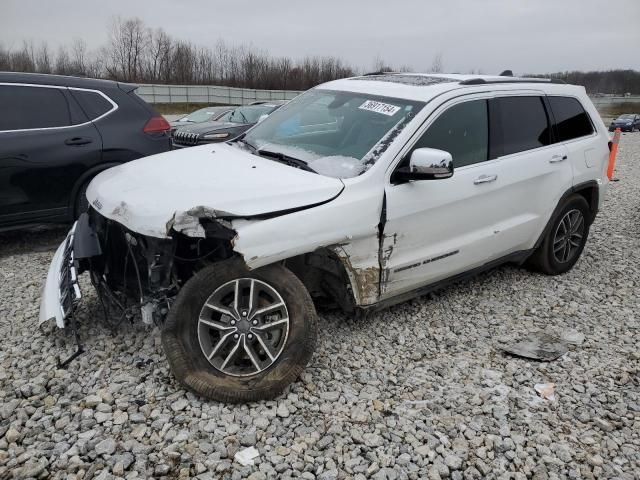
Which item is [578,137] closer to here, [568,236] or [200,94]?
[568,236]

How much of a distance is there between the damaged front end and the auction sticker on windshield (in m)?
1.54

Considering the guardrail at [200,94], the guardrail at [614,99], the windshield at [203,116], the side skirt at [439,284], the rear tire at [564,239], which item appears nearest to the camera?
the side skirt at [439,284]

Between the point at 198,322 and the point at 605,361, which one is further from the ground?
the point at 198,322

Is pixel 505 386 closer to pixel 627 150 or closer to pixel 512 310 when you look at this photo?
pixel 512 310

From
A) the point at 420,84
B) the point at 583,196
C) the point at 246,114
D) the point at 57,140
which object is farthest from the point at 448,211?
the point at 246,114

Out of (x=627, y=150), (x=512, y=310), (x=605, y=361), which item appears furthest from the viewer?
(x=627, y=150)

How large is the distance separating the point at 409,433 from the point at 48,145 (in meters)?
4.51

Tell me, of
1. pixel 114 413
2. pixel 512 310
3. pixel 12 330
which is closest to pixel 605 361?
pixel 512 310

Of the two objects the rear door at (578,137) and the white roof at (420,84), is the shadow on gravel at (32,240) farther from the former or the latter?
the rear door at (578,137)

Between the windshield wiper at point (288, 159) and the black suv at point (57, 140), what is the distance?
2486mm

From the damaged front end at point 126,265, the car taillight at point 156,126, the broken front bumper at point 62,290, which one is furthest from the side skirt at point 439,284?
the car taillight at point 156,126

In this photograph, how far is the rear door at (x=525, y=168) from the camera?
4207mm

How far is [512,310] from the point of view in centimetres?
447

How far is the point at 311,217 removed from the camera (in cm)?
307
